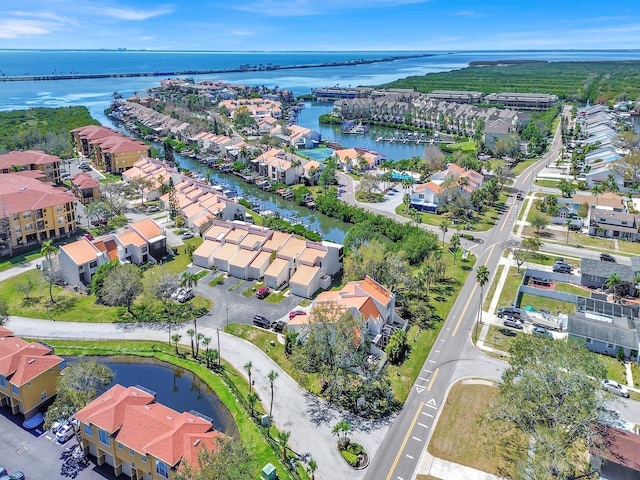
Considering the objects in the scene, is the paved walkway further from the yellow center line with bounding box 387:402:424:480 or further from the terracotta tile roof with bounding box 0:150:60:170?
the terracotta tile roof with bounding box 0:150:60:170

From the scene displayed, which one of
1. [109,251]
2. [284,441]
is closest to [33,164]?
[109,251]

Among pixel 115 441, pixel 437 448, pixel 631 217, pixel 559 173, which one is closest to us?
pixel 115 441

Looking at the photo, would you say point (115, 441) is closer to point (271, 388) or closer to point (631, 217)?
point (271, 388)

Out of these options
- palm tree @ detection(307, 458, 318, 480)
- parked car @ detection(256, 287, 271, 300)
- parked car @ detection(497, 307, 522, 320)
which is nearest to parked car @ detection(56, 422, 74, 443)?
palm tree @ detection(307, 458, 318, 480)

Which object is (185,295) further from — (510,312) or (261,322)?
(510,312)

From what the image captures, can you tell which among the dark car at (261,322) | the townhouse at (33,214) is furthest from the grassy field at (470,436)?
the townhouse at (33,214)

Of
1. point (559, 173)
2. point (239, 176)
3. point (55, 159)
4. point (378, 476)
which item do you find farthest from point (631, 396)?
point (55, 159)

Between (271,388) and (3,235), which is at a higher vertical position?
(3,235)

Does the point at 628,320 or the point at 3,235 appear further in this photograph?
the point at 3,235
